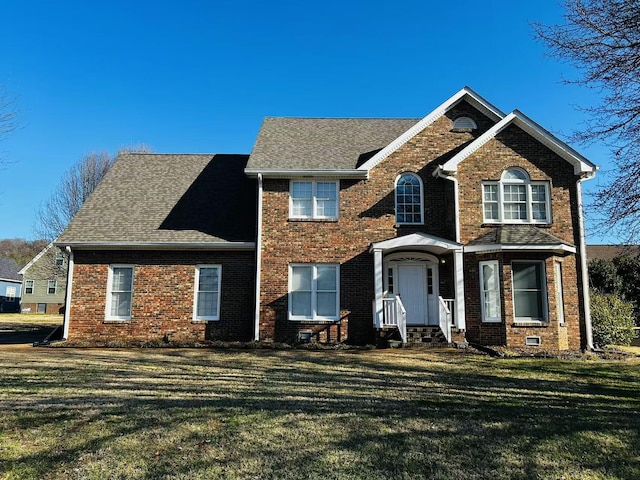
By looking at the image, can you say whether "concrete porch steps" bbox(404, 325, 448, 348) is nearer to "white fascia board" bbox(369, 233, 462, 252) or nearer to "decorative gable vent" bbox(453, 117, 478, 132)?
"white fascia board" bbox(369, 233, 462, 252)

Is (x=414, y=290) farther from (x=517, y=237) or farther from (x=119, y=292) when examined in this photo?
(x=119, y=292)

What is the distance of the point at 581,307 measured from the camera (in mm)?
14234

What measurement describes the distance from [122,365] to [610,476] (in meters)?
9.24

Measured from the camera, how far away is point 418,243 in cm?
1405

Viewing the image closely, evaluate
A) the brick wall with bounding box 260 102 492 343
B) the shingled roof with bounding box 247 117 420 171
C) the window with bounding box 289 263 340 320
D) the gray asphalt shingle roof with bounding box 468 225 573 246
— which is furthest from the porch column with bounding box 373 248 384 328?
the shingled roof with bounding box 247 117 420 171

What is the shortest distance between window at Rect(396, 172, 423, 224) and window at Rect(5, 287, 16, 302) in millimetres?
55718

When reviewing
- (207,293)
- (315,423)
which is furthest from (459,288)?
(315,423)

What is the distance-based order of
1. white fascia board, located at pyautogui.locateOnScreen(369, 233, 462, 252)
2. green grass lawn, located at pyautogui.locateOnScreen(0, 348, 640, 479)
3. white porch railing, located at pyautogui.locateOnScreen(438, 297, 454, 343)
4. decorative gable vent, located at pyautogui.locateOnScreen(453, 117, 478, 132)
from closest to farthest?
green grass lawn, located at pyautogui.locateOnScreen(0, 348, 640, 479) → white porch railing, located at pyautogui.locateOnScreen(438, 297, 454, 343) → white fascia board, located at pyautogui.locateOnScreen(369, 233, 462, 252) → decorative gable vent, located at pyautogui.locateOnScreen(453, 117, 478, 132)

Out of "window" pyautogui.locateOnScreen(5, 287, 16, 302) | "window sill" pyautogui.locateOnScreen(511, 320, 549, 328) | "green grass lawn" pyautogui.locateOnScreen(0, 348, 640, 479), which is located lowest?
"green grass lawn" pyautogui.locateOnScreen(0, 348, 640, 479)

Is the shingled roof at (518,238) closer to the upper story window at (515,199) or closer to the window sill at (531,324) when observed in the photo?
the upper story window at (515,199)

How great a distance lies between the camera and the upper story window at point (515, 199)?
1468cm

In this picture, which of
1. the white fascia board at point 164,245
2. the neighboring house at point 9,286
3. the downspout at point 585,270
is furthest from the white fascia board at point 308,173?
the neighboring house at point 9,286

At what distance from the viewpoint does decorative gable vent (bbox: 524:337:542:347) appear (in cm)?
1341

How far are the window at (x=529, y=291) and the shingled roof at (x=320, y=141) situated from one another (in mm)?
6157
